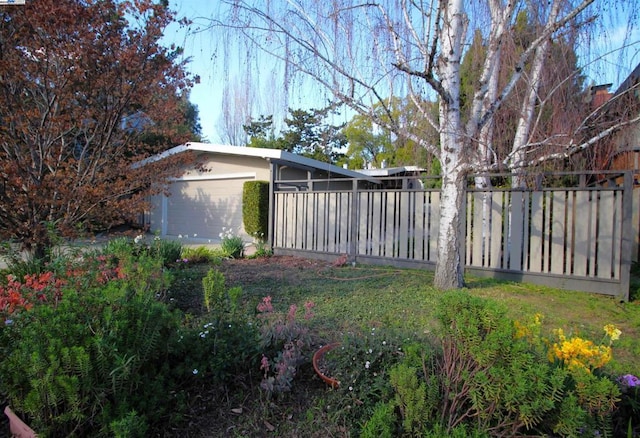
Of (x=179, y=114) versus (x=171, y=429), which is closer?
(x=171, y=429)

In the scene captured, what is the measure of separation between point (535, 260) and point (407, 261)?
2.31 metres

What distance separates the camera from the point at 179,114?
22.3 ft

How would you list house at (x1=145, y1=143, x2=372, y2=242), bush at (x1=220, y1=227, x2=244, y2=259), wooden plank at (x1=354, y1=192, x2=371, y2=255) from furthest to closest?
house at (x1=145, y1=143, x2=372, y2=242), bush at (x1=220, y1=227, x2=244, y2=259), wooden plank at (x1=354, y1=192, x2=371, y2=255)

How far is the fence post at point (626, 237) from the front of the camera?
589 cm

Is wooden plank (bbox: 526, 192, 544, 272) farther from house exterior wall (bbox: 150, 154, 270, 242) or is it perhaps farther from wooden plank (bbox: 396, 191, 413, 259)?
house exterior wall (bbox: 150, 154, 270, 242)

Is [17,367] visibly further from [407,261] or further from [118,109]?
[407,261]

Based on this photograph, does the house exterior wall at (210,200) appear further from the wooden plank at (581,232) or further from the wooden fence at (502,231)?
the wooden plank at (581,232)

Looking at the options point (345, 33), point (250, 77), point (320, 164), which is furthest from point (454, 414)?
point (320, 164)

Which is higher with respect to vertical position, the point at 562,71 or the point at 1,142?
the point at 562,71

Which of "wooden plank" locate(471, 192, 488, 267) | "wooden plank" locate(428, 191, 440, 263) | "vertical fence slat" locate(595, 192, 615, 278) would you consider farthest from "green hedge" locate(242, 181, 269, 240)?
"vertical fence slat" locate(595, 192, 615, 278)

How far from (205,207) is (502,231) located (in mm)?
10021

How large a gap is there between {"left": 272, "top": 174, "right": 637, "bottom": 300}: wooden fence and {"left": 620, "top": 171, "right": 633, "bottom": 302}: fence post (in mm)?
13

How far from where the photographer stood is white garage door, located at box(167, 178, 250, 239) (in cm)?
1304

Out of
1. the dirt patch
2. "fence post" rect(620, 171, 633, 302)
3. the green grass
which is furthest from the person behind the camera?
the dirt patch
